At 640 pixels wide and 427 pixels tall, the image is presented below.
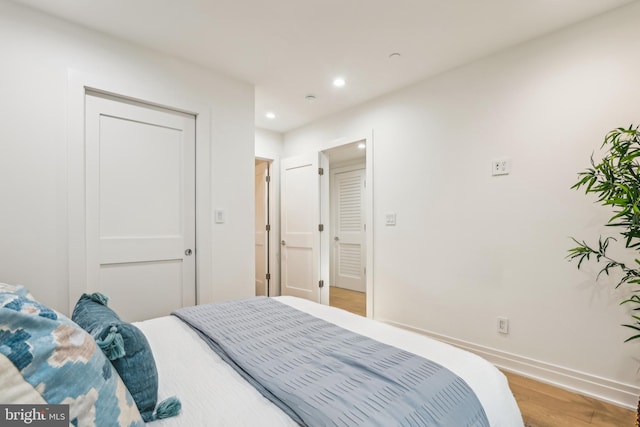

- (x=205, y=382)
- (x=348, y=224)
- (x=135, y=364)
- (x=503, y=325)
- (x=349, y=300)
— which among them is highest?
(x=348, y=224)

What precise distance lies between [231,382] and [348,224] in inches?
182

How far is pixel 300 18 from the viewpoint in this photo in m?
2.06

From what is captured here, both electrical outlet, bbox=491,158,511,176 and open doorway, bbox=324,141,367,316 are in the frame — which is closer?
electrical outlet, bbox=491,158,511,176

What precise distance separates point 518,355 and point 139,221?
309 cm

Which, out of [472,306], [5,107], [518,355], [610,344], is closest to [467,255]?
[472,306]

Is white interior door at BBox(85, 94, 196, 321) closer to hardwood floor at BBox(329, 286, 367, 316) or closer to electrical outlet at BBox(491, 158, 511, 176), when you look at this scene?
hardwood floor at BBox(329, 286, 367, 316)

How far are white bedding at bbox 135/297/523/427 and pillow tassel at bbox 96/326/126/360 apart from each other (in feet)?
0.72

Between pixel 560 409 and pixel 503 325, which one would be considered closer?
pixel 560 409

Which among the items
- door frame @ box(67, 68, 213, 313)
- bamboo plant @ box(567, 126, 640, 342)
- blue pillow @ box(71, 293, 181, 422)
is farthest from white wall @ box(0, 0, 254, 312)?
bamboo plant @ box(567, 126, 640, 342)

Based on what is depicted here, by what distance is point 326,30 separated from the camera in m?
2.18

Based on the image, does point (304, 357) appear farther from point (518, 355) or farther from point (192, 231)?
point (518, 355)

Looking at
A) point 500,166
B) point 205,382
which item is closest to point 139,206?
point 205,382

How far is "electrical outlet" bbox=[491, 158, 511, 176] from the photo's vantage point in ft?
7.92

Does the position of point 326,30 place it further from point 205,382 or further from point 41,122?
point 205,382
